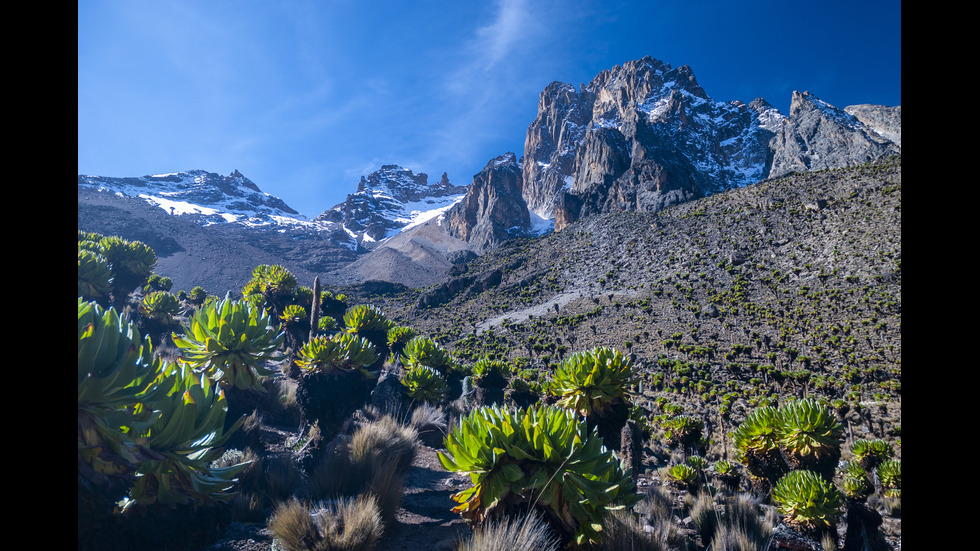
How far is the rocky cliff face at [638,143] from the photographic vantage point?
229 ft

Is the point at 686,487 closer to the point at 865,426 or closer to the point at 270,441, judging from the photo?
the point at 270,441

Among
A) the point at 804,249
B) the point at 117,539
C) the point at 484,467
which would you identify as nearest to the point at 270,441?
the point at 117,539

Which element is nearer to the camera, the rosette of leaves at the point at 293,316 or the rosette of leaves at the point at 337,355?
the rosette of leaves at the point at 337,355

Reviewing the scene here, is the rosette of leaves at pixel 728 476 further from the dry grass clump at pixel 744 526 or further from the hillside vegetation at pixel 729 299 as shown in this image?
the hillside vegetation at pixel 729 299

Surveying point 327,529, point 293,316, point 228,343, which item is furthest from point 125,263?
point 327,529

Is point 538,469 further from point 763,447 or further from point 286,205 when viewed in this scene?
point 286,205

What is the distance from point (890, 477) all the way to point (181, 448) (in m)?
10.4

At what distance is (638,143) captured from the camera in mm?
79375

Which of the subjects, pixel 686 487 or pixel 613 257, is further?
pixel 613 257

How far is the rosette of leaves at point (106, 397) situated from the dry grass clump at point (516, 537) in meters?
2.52

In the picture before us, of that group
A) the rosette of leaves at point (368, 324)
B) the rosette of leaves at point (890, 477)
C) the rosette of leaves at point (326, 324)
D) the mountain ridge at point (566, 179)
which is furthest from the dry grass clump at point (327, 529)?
the mountain ridge at point (566, 179)

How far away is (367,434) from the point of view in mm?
6234

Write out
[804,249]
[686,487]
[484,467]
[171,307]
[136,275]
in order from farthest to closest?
[804,249], [136,275], [171,307], [686,487], [484,467]
